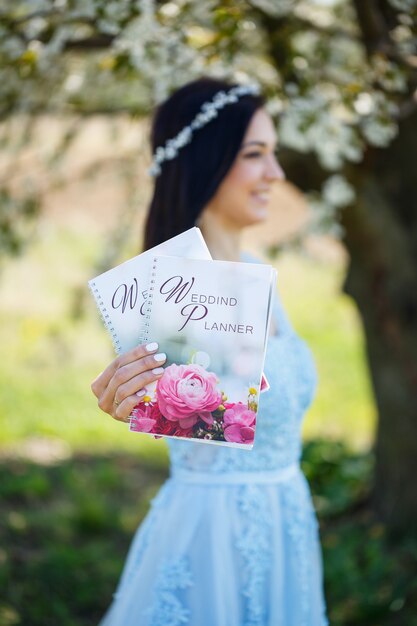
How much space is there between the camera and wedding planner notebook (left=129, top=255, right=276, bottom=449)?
1.41 meters

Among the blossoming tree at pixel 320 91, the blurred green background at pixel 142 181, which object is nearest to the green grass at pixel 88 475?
the blurred green background at pixel 142 181

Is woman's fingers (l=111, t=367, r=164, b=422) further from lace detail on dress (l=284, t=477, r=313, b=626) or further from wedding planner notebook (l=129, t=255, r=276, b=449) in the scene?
lace detail on dress (l=284, t=477, r=313, b=626)

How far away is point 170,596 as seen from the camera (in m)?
1.86

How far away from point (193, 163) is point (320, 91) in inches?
38.2

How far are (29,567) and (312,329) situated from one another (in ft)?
17.2

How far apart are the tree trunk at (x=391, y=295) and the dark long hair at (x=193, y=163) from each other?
1.53 m

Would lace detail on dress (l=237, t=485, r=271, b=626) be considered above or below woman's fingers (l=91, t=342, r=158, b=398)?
below

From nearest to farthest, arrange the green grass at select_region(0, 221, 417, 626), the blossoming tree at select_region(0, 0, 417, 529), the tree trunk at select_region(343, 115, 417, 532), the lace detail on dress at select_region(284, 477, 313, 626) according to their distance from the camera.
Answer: the lace detail on dress at select_region(284, 477, 313, 626), the blossoming tree at select_region(0, 0, 417, 529), the green grass at select_region(0, 221, 417, 626), the tree trunk at select_region(343, 115, 417, 532)

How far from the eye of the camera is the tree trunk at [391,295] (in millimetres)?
3523

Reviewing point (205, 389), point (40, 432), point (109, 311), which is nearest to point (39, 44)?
point (109, 311)

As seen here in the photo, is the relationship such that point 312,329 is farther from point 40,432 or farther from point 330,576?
point 330,576

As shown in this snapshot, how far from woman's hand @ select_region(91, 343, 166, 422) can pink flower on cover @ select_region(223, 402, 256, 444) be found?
145 mm

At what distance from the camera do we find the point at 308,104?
104 inches

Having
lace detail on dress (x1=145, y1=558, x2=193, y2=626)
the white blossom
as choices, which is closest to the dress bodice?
lace detail on dress (x1=145, y1=558, x2=193, y2=626)
